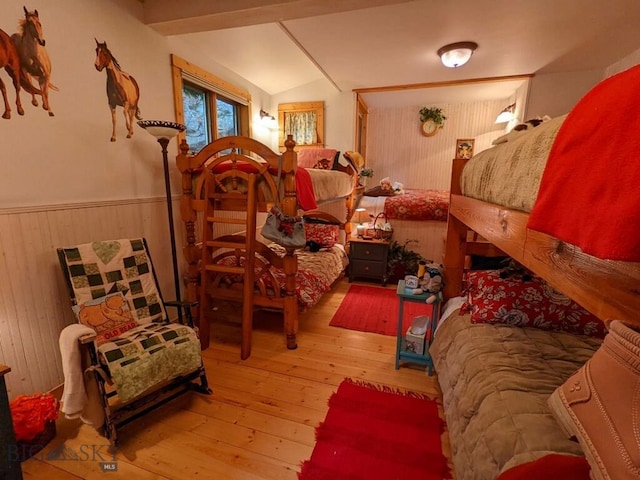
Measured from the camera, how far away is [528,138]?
995 mm

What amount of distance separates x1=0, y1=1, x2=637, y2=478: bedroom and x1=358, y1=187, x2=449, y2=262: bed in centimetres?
285

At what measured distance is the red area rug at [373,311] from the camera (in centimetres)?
283

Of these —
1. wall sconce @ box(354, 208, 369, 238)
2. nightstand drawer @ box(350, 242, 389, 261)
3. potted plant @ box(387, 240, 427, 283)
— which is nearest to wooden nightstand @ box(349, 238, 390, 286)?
nightstand drawer @ box(350, 242, 389, 261)

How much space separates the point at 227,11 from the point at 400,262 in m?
3.15

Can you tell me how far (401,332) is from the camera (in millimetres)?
2119

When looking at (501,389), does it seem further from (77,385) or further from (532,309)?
(77,385)

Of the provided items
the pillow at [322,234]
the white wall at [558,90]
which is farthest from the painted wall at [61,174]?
the white wall at [558,90]

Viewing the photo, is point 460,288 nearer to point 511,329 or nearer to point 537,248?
point 511,329

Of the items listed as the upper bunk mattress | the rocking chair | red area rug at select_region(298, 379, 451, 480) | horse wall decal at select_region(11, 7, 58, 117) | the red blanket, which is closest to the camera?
the red blanket

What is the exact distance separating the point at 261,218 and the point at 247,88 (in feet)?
5.66

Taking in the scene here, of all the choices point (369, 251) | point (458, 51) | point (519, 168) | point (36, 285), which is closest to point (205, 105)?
point (36, 285)

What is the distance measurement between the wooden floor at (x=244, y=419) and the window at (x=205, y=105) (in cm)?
219

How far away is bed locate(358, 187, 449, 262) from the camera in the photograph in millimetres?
3979

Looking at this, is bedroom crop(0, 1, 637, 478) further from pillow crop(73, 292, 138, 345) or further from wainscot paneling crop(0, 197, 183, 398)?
pillow crop(73, 292, 138, 345)
